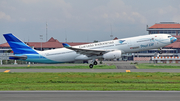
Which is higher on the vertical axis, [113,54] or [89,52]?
[89,52]

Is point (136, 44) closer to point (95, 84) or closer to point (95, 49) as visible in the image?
point (95, 49)

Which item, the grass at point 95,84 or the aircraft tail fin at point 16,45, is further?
the aircraft tail fin at point 16,45

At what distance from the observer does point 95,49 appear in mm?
43938

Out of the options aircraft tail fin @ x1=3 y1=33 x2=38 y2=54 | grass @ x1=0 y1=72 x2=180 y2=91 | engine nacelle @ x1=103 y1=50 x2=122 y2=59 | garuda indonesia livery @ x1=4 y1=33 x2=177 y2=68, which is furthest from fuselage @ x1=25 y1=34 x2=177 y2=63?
grass @ x1=0 y1=72 x2=180 y2=91

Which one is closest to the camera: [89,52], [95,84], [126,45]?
[95,84]

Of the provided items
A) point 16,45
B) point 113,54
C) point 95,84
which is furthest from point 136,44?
point 16,45

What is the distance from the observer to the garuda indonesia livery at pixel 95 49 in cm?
4203

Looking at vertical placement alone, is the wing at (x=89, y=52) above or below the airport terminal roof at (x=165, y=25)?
below

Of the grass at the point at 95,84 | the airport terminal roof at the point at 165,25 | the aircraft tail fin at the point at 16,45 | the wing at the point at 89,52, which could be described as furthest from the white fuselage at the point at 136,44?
the airport terminal roof at the point at 165,25

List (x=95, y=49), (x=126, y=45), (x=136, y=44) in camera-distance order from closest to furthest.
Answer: (x=136, y=44)
(x=126, y=45)
(x=95, y=49)

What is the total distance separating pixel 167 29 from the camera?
568ft

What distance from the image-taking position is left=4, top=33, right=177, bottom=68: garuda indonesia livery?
42.0 m

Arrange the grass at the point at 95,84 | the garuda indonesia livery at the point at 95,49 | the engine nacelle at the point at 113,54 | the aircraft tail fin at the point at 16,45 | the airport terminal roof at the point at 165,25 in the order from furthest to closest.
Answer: the airport terminal roof at the point at 165,25, the aircraft tail fin at the point at 16,45, the garuda indonesia livery at the point at 95,49, the engine nacelle at the point at 113,54, the grass at the point at 95,84

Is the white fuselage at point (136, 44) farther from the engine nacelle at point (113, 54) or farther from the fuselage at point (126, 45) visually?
the engine nacelle at point (113, 54)
